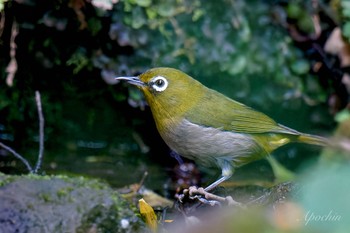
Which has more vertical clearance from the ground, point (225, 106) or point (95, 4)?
point (95, 4)

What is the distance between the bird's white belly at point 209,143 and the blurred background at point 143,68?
121 centimetres

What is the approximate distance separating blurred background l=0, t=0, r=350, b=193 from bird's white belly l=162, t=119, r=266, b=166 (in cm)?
121

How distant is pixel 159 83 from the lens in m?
4.63

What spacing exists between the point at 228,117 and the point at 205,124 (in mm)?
221

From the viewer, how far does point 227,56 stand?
634 cm

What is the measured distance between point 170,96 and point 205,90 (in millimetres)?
339

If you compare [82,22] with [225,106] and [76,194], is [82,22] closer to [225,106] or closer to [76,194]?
[225,106]

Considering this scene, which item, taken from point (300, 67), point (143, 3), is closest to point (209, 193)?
point (143, 3)

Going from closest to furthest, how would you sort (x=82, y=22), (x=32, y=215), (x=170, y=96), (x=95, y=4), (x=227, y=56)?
(x=32, y=215)
(x=170, y=96)
(x=95, y=4)
(x=82, y=22)
(x=227, y=56)

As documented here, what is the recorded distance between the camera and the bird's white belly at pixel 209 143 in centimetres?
449

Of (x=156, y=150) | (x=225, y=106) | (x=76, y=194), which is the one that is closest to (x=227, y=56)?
(x=156, y=150)

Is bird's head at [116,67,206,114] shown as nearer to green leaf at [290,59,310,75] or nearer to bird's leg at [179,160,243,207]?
bird's leg at [179,160,243,207]

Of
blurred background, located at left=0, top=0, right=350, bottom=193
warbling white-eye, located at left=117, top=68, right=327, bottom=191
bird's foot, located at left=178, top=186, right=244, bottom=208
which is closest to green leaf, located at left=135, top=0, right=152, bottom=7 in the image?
blurred background, located at left=0, top=0, right=350, bottom=193

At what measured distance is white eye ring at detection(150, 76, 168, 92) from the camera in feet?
15.1
